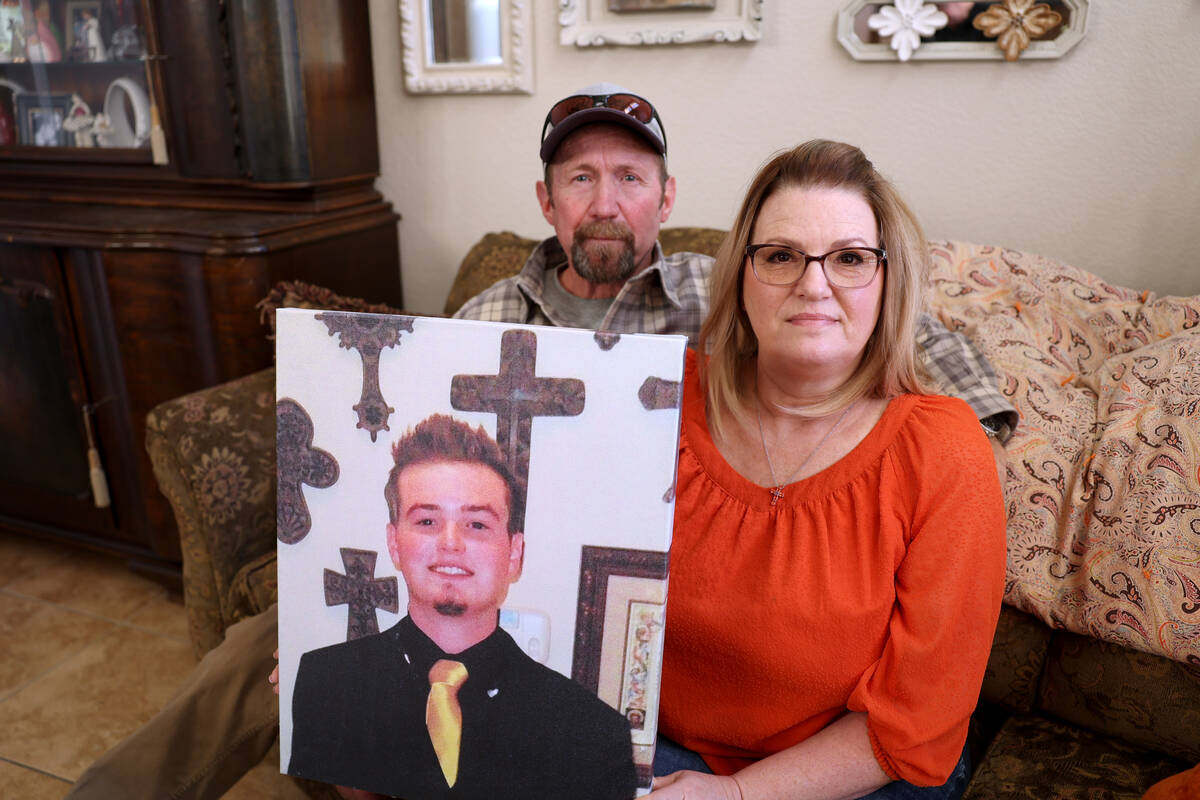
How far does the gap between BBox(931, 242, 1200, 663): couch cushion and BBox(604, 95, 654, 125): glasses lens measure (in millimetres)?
717

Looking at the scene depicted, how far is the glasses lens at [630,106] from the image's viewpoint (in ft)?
4.47

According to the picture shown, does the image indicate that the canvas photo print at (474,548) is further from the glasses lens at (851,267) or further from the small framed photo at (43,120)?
the small framed photo at (43,120)

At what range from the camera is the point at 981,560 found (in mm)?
919

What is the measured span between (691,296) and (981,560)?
0.73 m

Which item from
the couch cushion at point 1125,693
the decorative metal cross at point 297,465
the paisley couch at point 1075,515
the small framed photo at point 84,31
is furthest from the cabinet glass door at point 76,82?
the couch cushion at point 1125,693

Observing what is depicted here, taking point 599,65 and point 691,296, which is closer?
point 691,296

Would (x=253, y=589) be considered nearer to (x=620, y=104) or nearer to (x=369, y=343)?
(x=369, y=343)

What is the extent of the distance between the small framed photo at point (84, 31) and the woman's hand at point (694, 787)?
245 cm

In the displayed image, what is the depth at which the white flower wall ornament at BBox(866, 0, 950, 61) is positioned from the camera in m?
1.72

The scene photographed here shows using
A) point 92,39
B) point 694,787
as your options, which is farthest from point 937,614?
point 92,39

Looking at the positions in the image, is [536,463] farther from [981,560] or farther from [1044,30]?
[1044,30]

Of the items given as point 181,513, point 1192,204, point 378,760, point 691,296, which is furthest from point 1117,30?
point 181,513

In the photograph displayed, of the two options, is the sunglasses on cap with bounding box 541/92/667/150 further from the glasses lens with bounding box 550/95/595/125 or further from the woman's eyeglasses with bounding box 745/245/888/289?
the woman's eyeglasses with bounding box 745/245/888/289

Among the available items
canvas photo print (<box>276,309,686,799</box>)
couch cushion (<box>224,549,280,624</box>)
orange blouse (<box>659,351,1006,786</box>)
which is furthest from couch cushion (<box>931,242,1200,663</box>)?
couch cushion (<box>224,549,280,624</box>)
